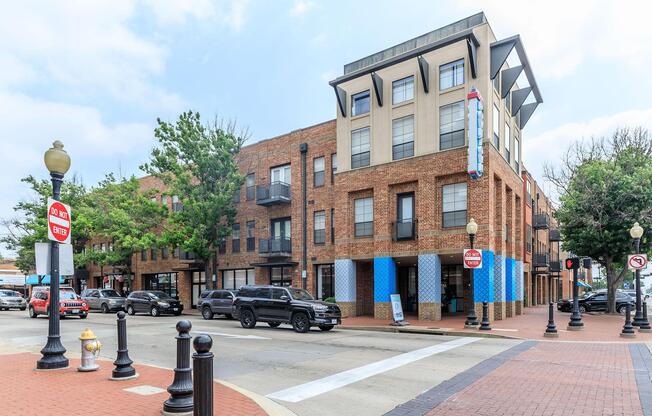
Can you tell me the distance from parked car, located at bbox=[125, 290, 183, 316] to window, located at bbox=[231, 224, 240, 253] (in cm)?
541

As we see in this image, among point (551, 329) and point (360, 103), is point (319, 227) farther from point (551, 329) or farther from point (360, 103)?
point (551, 329)

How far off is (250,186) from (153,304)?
942 centimetres

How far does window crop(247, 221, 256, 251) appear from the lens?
30812 millimetres

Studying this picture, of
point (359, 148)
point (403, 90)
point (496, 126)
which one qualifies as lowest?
point (359, 148)

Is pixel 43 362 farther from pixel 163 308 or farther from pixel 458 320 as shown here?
pixel 163 308

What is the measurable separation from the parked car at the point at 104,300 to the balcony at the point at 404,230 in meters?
18.8

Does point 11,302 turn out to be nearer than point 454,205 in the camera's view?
No

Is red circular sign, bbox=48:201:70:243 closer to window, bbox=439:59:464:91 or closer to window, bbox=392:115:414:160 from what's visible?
window, bbox=392:115:414:160

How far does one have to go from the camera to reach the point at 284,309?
1811cm

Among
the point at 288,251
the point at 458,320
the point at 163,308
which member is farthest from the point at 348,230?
the point at 163,308

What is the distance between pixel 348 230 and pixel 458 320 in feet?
23.1

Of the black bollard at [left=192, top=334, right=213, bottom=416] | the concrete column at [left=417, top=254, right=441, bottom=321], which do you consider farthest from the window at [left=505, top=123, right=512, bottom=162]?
the black bollard at [left=192, top=334, right=213, bottom=416]

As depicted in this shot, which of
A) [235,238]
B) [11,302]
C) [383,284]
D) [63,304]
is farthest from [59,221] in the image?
[11,302]

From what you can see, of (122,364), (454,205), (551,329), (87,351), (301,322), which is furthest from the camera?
(454,205)
